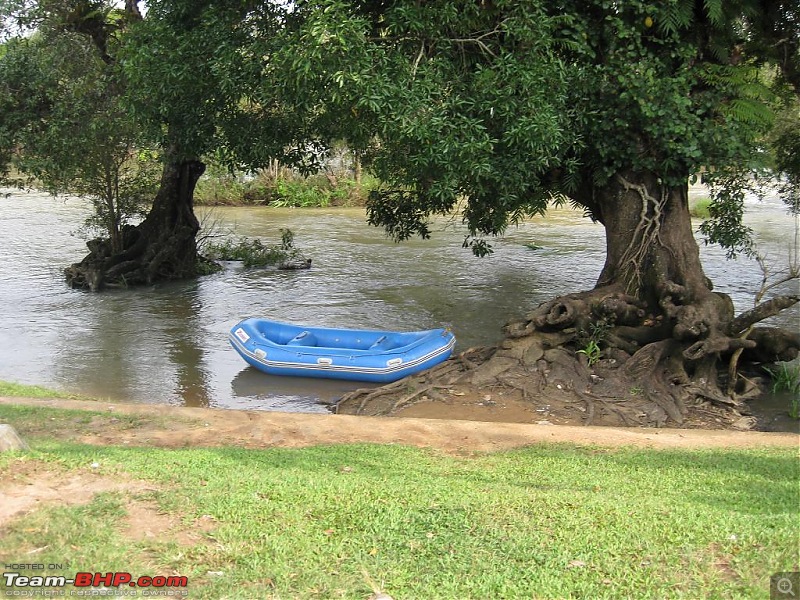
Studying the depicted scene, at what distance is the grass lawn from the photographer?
4.31m

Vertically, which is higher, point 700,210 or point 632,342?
point 700,210

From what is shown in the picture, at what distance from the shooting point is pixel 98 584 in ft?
13.8

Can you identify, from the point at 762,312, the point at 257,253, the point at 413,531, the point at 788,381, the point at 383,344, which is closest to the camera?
the point at 413,531

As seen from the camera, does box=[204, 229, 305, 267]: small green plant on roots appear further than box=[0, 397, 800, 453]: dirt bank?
Yes

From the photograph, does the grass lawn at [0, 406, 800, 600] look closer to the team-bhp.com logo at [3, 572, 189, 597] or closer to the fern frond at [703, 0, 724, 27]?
the team-bhp.com logo at [3, 572, 189, 597]

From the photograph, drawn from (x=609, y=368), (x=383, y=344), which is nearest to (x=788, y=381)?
(x=609, y=368)

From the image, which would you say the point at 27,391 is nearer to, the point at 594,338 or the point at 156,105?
the point at 156,105

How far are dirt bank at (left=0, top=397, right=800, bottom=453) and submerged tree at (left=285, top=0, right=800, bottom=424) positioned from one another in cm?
202

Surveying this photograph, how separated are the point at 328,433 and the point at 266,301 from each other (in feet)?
30.8

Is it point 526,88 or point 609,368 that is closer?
point 526,88

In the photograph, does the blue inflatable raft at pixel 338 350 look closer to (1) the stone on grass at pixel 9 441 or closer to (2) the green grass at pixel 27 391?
(2) the green grass at pixel 27 391

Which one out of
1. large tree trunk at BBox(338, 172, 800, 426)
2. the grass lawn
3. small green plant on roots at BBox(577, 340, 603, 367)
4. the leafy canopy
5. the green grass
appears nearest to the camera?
the grass lawn

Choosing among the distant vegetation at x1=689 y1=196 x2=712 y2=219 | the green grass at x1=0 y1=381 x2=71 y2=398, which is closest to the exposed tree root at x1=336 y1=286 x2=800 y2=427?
the green grass at x1=0 y1=381 x2=71 y2=398

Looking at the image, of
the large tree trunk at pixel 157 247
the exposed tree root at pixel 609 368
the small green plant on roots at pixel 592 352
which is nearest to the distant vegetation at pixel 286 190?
the large tree trunk at pixel 157 247
